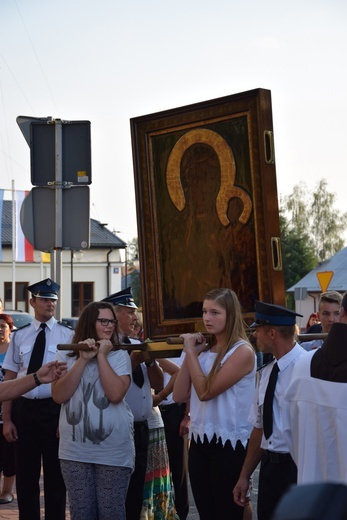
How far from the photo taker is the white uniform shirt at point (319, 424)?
3520 millimetres

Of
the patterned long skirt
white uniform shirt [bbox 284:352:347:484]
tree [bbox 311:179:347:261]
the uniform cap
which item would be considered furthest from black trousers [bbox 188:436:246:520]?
tree [bbox 311:179:347:261]

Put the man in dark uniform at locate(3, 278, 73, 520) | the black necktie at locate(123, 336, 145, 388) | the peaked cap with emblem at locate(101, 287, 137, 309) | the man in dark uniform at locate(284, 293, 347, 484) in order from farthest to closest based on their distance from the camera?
1. the peaked cap with emblem at locate(101, 287, 137, 309)
2. the man in dark uniform at locate(3, 278, 73, 520)
3. the black necktie at locate(123, 336, 145, 388)
4. the man in dark uniform at locate(284, 293, 347, 484)

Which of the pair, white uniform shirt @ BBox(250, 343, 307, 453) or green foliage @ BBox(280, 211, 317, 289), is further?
green foliage @ BBox(280, 211, 317, 289)

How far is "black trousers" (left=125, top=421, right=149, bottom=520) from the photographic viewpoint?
675 cm

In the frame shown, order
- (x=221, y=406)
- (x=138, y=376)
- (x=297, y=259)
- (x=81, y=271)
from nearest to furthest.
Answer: (x=221, y=406) < (x=138, y=376) < (x=81, y=271) < (x=297, y=259)

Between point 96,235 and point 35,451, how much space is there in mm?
65719

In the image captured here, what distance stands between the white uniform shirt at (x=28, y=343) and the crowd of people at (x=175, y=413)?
0.01m

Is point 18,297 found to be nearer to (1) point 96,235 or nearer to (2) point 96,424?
(1) point 96,235

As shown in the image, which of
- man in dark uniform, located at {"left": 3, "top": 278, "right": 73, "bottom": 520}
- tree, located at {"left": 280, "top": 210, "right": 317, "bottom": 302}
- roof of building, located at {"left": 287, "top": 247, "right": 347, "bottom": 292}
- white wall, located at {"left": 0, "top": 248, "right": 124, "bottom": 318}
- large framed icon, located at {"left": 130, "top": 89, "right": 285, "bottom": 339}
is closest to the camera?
large framed icon, located at {"left": 130, "top": 89, "right": 285, "bottom": 339}

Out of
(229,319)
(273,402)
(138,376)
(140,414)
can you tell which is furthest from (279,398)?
(140,414)

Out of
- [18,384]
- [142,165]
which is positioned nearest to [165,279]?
[142,165]

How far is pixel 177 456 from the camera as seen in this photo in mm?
7969

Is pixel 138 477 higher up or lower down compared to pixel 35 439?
lower down

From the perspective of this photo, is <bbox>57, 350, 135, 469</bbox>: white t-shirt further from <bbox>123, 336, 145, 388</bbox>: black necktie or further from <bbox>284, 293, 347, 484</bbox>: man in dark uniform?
<bbox>284, 293, 347, 484</bbox>: man in dark uniform
